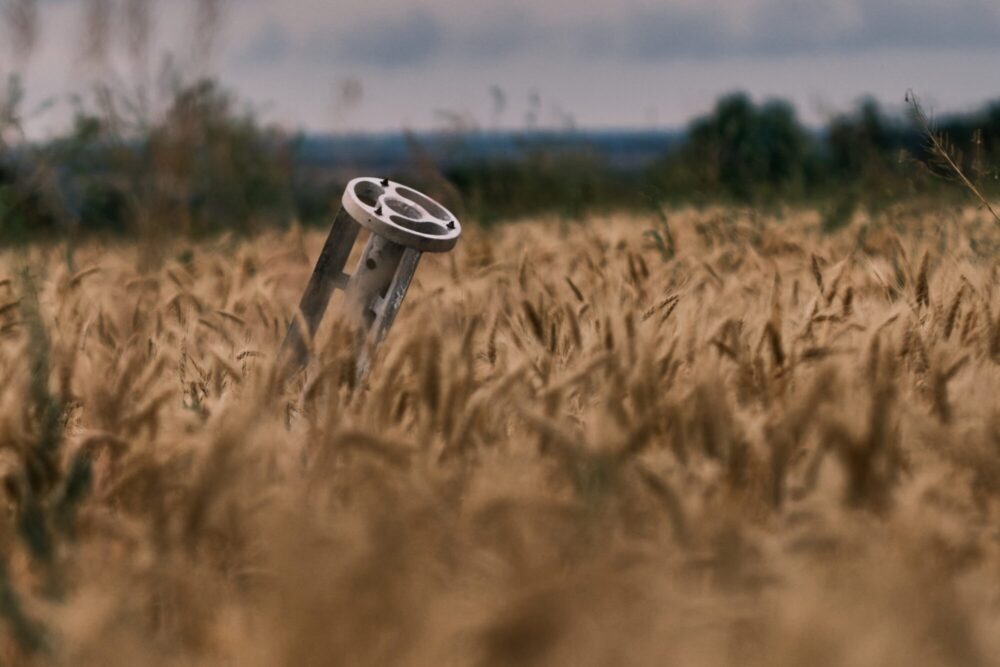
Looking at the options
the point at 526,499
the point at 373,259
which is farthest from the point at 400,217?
the point at 526,499

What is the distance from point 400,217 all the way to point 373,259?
80mm

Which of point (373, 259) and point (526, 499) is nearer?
point (526, 499)

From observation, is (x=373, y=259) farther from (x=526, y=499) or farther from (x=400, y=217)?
(x=526, y=499)

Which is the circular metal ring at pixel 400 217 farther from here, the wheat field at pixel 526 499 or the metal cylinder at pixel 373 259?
the wheat field at pixel 526 499

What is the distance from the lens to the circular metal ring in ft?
6.52

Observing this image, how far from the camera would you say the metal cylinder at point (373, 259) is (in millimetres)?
2002

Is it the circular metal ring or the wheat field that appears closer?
the wheat field

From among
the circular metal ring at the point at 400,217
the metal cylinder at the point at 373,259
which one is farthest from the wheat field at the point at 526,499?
the circular metal ring at the point at 400,217

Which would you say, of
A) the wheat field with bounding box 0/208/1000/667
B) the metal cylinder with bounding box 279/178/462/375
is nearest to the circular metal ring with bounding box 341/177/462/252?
the metal cylinder with bounding box 279/178/462/375

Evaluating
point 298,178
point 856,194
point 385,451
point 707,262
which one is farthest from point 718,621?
point 298,178

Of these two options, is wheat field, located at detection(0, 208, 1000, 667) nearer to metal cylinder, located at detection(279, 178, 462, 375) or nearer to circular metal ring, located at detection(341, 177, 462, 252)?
metal cylinder, located at detection(279, 178, 462, 375)

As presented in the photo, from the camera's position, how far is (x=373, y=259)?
2.03 meters

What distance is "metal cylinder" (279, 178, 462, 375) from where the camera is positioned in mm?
2002

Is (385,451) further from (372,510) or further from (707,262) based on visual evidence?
(707,262)
